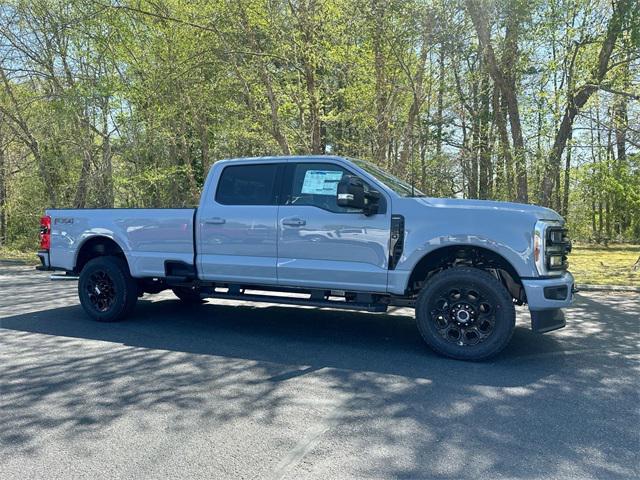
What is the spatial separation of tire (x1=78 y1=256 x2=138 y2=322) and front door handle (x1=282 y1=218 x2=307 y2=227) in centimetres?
256

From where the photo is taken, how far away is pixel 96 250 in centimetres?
766

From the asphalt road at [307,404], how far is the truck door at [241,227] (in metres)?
0.81

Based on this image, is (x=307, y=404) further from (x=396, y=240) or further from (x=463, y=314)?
(x=396, y=240)

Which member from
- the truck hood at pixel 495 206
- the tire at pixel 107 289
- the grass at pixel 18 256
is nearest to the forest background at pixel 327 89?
the grass at pixel 18 256

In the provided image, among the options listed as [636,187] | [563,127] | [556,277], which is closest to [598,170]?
[636,187]

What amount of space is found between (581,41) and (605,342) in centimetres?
767

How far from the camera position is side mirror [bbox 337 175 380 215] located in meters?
5.61

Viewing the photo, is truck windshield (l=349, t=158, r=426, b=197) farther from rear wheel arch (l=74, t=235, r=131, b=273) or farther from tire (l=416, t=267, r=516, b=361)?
rear wheel arch (l=74, t=235, r=131, b=273)

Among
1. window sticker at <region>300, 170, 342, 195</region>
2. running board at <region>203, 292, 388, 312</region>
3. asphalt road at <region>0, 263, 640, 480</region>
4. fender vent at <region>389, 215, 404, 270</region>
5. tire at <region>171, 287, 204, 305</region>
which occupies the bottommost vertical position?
asphalt road at <region>0, 263, 640, 480</region>

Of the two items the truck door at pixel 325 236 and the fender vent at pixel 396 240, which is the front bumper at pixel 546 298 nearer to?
the fender vent at pixel 396 240

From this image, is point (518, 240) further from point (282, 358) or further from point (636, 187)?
point (636, 187)

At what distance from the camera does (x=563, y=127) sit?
39.8 feet

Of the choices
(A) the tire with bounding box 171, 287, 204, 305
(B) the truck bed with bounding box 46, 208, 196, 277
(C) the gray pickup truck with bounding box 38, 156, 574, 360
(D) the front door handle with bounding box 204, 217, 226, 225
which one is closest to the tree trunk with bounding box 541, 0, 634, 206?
(C) the gray pickup truck with bounding box 38, 156, 574, 360

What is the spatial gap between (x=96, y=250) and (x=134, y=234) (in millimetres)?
949
